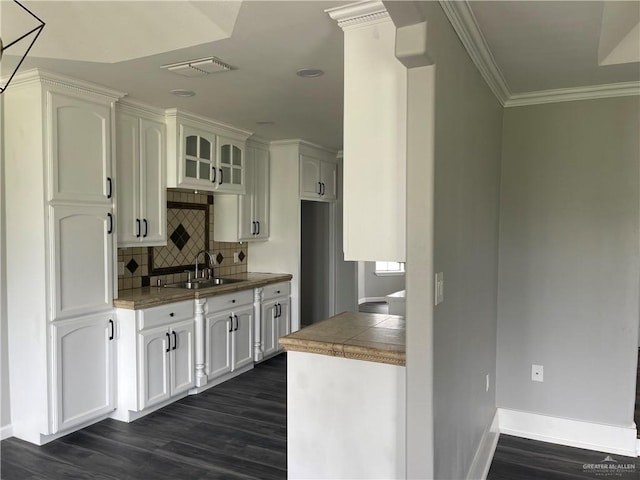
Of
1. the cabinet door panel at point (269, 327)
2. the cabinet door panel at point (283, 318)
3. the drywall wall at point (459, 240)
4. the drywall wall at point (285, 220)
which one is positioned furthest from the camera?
the drywall wall at point (285, 220)

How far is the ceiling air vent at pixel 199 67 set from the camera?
9.03 feet

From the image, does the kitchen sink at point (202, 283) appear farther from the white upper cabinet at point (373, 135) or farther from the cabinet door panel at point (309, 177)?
the white upper cabinet at point (373, 135)

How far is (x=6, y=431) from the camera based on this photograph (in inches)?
128

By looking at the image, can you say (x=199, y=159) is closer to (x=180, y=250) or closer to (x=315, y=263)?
(x=180, y=250)

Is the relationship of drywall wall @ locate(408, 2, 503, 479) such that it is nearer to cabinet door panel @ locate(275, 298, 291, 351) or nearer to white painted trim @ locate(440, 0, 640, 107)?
white painted trim @ locate(440, 0, 640, 107)

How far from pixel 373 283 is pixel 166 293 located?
20.1 ft

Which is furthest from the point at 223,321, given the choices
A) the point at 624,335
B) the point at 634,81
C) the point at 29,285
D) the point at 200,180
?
the point at 634,81

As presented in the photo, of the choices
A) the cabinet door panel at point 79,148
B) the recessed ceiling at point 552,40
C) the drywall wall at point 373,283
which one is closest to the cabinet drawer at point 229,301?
the cabinet door panel at point 79,148

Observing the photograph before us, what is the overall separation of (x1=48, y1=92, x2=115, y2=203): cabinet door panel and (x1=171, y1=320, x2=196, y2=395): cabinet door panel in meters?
1.17

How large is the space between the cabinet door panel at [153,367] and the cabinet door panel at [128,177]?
0.75 m

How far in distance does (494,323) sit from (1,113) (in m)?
3.66

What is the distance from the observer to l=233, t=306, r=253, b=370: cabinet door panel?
4.54m

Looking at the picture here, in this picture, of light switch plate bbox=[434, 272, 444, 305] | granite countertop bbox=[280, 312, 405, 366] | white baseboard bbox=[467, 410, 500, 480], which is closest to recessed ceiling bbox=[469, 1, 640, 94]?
light switch plate bbox=[434, 272, 444, 305]

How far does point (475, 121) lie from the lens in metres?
2.65
